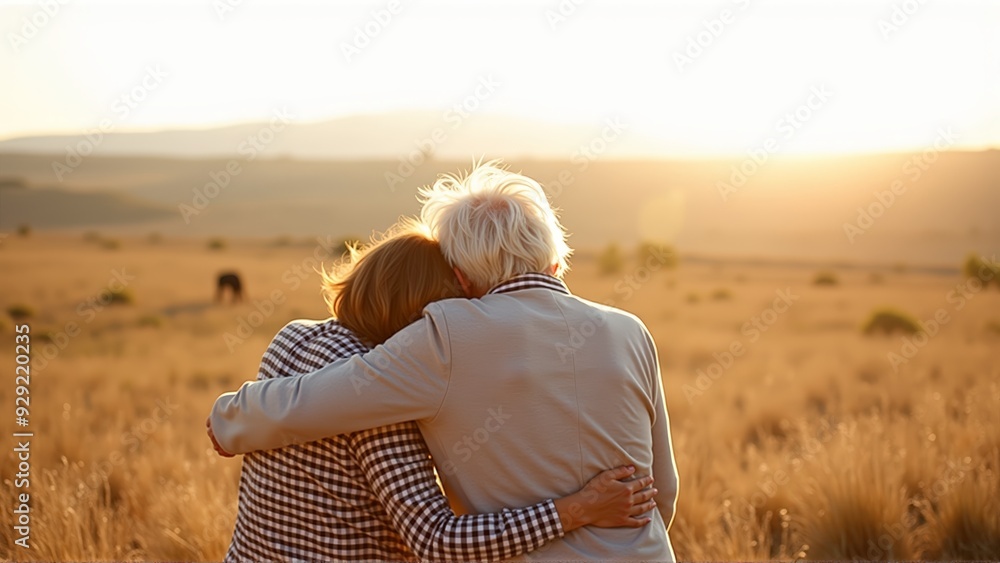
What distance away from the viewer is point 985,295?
62.5 ft

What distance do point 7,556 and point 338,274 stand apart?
2.26m

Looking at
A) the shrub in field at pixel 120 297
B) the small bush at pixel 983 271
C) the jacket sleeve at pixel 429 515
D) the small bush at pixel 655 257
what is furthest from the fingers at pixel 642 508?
the small bush at pixel 655 257

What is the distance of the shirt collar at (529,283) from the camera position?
2.35 meters

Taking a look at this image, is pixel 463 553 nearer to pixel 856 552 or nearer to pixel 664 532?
pixel 664 532

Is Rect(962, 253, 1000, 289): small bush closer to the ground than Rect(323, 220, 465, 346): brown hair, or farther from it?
farther from it

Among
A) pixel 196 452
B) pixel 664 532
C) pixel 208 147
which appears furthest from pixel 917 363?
pixel 208 147

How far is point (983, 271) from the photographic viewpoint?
2208cm

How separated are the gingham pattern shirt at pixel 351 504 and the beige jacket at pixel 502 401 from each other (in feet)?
0.26

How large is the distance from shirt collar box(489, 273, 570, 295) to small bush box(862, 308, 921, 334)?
1314 centimetres

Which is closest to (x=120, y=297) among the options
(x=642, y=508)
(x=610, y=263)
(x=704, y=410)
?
(x=704, y=410)

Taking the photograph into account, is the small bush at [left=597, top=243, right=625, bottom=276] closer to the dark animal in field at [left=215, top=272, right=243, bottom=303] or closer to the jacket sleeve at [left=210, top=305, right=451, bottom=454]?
the dark animal in field at [left=215, top=272, right=243, bottom=303]

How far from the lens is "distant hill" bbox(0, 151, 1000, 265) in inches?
1628

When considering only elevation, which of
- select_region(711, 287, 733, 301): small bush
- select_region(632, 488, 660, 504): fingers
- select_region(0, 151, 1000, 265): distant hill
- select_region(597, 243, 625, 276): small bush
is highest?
select_region(0, 151, 1000, 265): distant hill

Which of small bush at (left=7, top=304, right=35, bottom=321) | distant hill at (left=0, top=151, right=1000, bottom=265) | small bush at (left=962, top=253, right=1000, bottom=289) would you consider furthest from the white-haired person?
distant hill at (left=0, top=151, right=1000, bottom=265)
